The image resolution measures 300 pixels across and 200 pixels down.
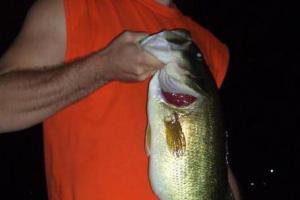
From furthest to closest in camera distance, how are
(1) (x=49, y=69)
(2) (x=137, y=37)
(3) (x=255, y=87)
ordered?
(3) (x=255, y=87) < (1) (x=49, y=69) < (2) (x=137, y=37)

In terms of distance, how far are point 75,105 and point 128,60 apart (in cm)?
49

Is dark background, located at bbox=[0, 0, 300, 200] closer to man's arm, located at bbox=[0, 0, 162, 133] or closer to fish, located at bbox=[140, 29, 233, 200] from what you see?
man's arm, located at bbox=[0, 0, 162, 133]

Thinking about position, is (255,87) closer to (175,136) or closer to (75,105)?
(75,105)

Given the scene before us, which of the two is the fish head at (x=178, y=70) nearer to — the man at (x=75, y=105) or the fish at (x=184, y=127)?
the fish at (x=184, y=127)

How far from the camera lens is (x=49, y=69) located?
2.34m

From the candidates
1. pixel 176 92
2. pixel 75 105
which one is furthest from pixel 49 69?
pixel 176 92

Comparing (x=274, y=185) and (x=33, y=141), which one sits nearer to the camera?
(x=274, y=185)

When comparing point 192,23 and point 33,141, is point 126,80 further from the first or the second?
point 33,141

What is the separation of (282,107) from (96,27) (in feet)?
32.6

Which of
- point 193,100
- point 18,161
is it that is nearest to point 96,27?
point 193,100

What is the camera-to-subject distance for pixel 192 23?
316 cm

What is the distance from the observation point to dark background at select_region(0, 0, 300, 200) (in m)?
11.3

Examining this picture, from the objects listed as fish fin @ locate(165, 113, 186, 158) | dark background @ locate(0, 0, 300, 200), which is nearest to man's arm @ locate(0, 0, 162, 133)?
fish fin @ locate(165, 113, 186, 158)

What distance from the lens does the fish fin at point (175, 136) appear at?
208 cm
